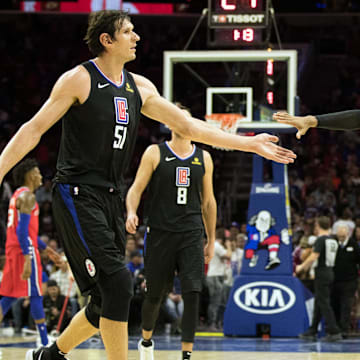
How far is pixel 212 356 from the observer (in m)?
8.73

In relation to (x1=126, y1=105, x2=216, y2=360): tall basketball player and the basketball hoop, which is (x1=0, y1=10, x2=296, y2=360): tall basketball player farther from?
the basketball hoop

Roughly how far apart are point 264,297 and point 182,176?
197 inches

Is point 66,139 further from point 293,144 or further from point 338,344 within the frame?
point 293,144

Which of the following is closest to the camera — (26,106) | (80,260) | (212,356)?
(80,260)

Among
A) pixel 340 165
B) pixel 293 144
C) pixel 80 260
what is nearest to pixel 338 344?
pixel 80 260

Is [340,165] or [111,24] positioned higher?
[340,165]

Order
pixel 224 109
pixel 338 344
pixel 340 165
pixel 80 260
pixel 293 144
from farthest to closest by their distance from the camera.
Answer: pixel 293 144 → pixel 340 165 → pixel 224 109 → pixel 338 344 → pixel 80 260

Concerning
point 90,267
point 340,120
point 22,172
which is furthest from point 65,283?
point 90,267

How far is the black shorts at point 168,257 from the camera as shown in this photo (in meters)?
7.27

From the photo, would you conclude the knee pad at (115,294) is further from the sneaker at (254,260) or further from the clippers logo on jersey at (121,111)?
the sneaker at (254,260)

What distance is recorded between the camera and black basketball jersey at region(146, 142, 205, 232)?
745cm

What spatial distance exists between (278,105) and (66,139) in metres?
7.64

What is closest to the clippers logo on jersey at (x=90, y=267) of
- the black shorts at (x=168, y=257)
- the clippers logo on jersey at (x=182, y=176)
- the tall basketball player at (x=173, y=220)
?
the tall basketball player at (x=173, y=220)

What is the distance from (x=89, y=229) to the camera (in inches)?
192
